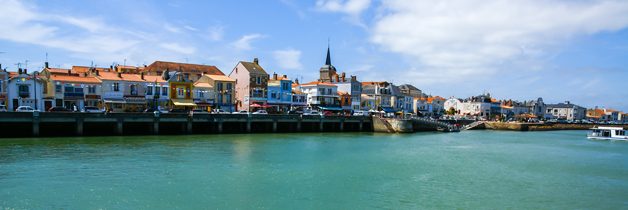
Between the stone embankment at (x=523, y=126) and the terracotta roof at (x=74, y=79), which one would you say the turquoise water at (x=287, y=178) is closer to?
the terracotta roof at (x=74, y=79)

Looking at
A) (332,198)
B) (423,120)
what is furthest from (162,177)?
(423,120)

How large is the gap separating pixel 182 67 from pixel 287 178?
55195 mm

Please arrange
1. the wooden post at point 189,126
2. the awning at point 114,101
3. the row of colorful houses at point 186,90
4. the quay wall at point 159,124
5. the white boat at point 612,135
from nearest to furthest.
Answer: the quay wall at point 159,124
the wooden post at point 189,126
the row of colorful houses at point 186,90
the awning at point 114,101
the white boat at point 612,135

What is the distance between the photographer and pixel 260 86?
70.6 m

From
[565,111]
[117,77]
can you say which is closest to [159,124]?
[117,77]

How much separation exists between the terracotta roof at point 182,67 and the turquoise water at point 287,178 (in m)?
34.3

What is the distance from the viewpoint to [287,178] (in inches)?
971

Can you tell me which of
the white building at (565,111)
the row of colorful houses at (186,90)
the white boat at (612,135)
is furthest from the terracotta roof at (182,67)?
the white building at (565,111)

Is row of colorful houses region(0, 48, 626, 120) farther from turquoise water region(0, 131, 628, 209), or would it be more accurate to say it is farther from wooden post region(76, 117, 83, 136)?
turquoise water region(0, 131, 628, 209)

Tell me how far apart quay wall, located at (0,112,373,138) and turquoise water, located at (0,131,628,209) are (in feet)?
12.6

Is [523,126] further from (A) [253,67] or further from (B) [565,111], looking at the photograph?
(B) [565,111]

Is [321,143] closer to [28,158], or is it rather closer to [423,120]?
[28,158]

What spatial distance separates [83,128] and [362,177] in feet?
105

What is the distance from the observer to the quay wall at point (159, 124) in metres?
41.4
